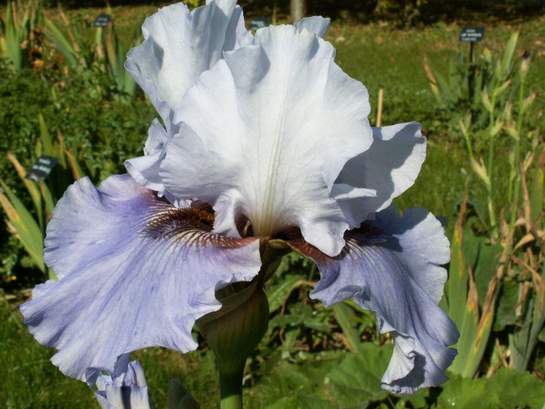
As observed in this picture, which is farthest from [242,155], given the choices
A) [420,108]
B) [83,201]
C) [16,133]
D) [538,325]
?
[420,108]

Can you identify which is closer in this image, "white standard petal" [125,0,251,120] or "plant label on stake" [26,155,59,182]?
"white standard petal" [125,0,251,120]

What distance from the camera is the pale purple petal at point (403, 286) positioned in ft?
2.65

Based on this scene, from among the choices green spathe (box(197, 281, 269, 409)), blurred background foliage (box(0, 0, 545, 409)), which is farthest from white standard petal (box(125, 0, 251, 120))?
blurred background foliage (box(0, 0, 545, 409))

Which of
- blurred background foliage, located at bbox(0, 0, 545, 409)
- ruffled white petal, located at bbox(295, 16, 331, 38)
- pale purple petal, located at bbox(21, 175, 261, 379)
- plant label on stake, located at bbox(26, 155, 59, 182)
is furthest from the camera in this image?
plant label on stake, located at bbox(26, 155, 59, 182)

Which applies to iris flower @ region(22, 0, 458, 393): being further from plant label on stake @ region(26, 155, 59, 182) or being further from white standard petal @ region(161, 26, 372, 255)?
plant label on stake @ region(26, 155, 59, 182)

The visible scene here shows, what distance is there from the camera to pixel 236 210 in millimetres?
892

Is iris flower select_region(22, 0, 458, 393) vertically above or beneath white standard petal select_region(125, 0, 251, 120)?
beneath

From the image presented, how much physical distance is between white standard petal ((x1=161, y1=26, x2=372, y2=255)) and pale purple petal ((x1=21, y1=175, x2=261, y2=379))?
0.21ft

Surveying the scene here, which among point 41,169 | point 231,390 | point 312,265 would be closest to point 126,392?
point 231,390

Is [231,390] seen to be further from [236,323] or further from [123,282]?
[123,282]

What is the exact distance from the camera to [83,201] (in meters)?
0.93

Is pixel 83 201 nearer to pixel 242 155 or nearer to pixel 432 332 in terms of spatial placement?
pixel 242 155

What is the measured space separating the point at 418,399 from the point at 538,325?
43cm

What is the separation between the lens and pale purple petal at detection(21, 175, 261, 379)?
76 centimetres
